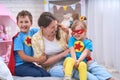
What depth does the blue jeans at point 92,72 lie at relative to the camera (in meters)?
1.79

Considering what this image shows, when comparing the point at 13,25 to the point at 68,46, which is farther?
the point at 13,25

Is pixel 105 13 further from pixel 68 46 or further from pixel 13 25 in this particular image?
pixel 68 46

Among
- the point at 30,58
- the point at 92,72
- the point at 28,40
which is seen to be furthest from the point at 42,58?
the point at 92,72

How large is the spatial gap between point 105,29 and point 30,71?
2.30 metres

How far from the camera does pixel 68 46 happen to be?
6.45ft

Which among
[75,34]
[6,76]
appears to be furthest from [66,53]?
[6,76]

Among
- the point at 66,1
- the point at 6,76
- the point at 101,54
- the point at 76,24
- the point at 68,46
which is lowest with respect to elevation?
the point at 101,54

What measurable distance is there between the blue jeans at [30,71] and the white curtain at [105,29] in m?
1.95

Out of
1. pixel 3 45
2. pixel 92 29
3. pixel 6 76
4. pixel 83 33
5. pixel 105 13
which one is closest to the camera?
pixel 6 76

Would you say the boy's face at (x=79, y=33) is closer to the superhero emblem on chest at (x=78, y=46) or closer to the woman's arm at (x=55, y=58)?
the superhero emblem on chest at (x=78, y=46)

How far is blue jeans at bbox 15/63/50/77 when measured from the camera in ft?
6.37

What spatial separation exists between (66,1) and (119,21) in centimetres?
116

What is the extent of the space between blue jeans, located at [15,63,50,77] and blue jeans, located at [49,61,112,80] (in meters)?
0.07

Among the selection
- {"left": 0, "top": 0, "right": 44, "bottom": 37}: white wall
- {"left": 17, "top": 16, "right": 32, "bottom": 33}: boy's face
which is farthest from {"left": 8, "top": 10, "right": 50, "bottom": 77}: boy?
{"left": 0, "top": 0, "right": 44, "bottom": 37}: white wall
